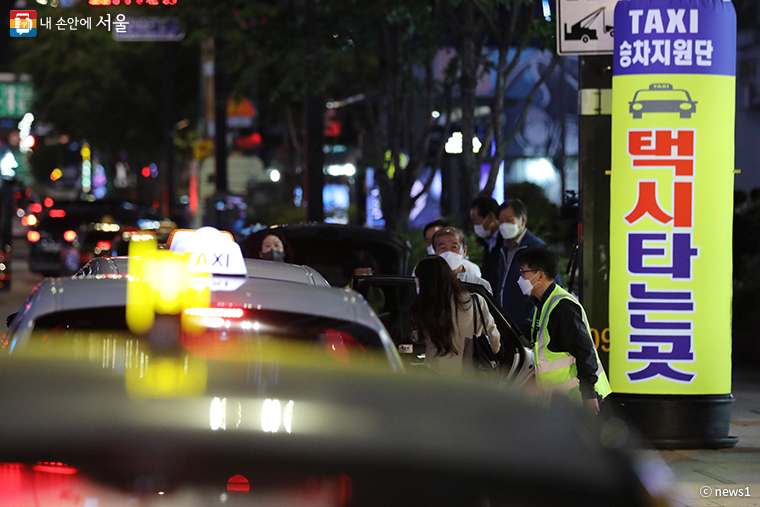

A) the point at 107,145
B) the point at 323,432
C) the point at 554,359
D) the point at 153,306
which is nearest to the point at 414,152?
the point at 554,359

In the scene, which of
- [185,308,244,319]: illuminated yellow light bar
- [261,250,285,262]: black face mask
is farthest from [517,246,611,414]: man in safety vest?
[261,250,285,262]: black face mask

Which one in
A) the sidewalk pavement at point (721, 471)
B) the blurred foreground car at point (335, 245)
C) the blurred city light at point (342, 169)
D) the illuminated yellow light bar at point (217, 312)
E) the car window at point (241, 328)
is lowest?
the sidewalk pavement at point (721, 471)

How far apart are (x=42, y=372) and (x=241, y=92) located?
2625cm

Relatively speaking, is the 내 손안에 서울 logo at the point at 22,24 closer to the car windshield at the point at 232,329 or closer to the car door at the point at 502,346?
the car door at the point at 502,346

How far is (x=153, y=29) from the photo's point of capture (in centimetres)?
2405

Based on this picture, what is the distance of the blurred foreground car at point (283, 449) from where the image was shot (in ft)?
7.43

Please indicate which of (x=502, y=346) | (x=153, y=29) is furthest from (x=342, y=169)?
(x=502, y=346)

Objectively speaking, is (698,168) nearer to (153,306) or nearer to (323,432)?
(153,306)

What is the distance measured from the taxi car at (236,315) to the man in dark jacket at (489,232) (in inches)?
233

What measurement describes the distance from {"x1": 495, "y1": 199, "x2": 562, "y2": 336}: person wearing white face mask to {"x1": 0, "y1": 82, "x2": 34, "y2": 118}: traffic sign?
28861 mm

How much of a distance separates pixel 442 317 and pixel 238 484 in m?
4.41

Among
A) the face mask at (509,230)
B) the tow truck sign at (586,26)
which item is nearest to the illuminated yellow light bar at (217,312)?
the tow truck sign at (586,26)

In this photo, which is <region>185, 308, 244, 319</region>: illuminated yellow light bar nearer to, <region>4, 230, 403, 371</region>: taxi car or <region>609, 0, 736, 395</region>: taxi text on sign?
<region>4, 230, 403, 371</region>: taxi car

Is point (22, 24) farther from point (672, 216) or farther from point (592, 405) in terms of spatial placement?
point (592, 405)
